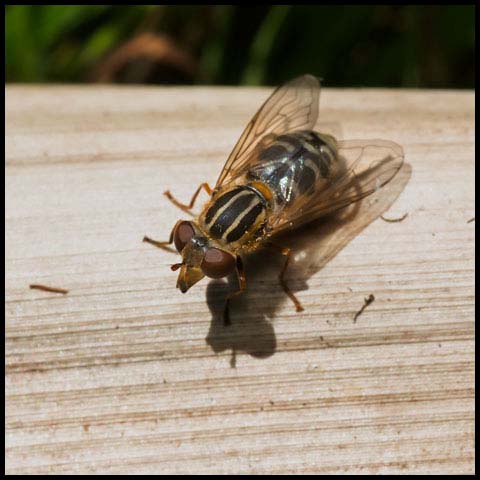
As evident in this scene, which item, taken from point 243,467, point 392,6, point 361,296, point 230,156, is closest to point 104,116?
point 230,156

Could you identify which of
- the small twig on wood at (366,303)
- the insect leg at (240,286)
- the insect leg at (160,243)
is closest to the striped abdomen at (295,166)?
the insect leg at (240,286)

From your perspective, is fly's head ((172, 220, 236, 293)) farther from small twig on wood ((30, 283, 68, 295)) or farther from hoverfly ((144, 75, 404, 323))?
small twig on wood ((30, 283, 68, 295))

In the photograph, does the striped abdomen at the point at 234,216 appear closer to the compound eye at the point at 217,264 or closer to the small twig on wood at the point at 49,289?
the compound eye at the point at 217,264

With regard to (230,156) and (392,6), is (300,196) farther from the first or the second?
(392,6)

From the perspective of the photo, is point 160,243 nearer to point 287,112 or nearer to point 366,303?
point 366,303

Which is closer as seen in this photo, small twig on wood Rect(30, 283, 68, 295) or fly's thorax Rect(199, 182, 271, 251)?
small twig on wood Rect(30, 283, 68, 295)

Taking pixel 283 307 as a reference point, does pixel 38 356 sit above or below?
below

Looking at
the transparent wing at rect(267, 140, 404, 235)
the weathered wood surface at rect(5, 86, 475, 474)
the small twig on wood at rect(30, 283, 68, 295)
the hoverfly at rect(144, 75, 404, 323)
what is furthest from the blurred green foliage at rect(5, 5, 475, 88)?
the small twig on wood at rect(30, 283, 68, 295)
